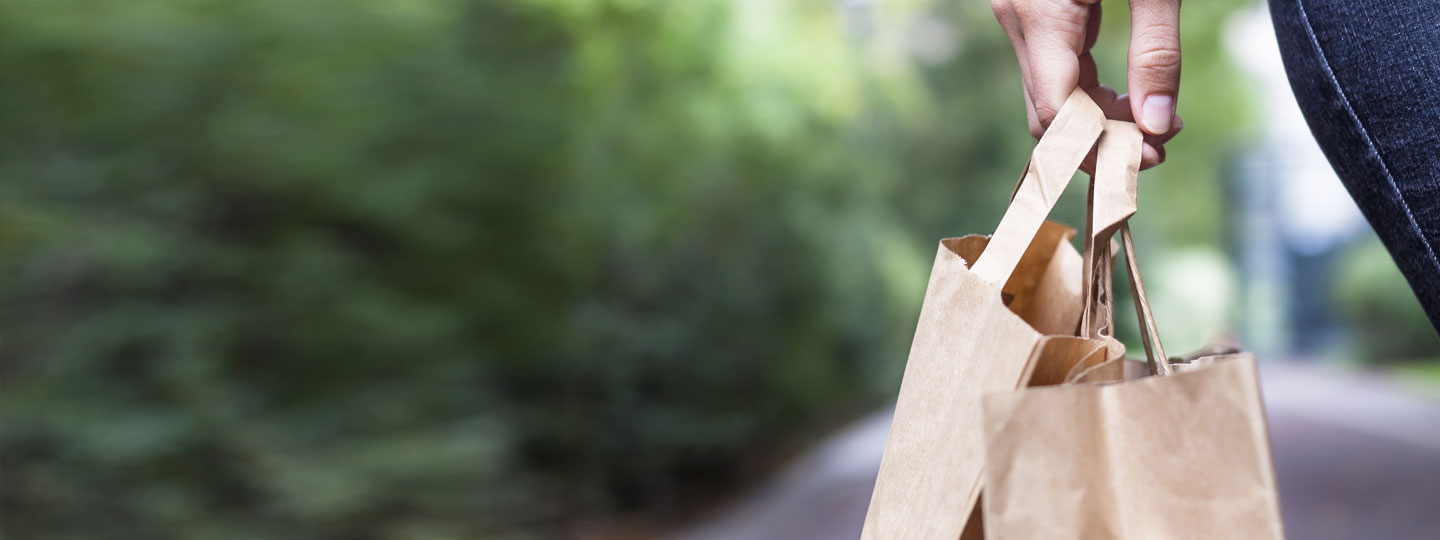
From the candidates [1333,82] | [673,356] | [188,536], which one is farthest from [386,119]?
[673,356]

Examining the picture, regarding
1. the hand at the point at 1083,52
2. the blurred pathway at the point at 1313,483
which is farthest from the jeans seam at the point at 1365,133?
the blurred pathway at the point at 1313,483

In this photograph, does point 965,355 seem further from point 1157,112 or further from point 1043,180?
point 1157,112

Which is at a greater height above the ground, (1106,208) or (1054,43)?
(1054,43)

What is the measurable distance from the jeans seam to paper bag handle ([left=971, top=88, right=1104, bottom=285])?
22 cm

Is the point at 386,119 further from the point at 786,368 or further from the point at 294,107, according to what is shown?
the point at 786,368

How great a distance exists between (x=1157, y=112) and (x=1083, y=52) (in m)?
0.14

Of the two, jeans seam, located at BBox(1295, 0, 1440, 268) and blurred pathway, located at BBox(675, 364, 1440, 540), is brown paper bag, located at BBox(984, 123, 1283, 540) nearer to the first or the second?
jeans seam, located at BBox(1295, 0, 1440, 268)

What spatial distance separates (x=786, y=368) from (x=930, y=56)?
14.0 ft

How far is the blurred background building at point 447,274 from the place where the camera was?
8.65 ft

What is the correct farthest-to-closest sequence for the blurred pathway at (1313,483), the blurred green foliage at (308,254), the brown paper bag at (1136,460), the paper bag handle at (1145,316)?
the blurred pathway at (1313,483)
the blurred green foliage at (308,254)
the paper bag handle at (1145,316)
the brown paper bag at (1136,460)

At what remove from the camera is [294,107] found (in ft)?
9.69

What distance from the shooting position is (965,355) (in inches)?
35.1

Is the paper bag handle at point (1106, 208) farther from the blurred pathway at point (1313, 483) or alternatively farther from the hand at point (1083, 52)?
the blurred pathway at point (1313, 483)

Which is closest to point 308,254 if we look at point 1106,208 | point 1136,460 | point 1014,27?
point 1014,27
